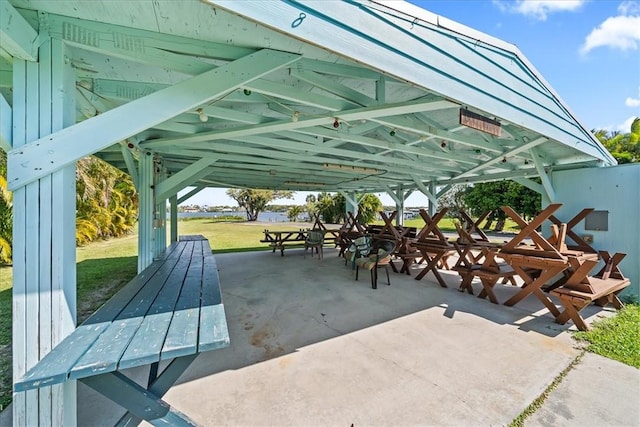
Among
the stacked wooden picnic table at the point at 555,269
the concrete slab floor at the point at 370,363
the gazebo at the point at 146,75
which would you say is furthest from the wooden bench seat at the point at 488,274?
the gazebo at the point at 146,75

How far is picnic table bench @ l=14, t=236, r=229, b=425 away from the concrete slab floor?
573mm

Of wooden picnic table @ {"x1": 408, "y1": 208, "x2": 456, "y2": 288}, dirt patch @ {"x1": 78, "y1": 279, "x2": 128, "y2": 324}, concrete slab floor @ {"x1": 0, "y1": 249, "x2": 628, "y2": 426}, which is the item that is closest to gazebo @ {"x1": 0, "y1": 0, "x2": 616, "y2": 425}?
concrete slab floor @ {"x1": 0, "y1": 249, "x2": 628, "y2": 426}

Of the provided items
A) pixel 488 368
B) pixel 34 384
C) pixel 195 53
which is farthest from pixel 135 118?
pixel 488 368

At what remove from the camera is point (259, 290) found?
4.92m

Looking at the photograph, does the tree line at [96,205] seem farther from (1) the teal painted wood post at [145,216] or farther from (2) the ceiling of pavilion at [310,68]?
(2) the ceiling of pavilion at [310,68]

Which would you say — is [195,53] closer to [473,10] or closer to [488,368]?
[488,368]

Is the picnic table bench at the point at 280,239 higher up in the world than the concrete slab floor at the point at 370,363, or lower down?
higher up

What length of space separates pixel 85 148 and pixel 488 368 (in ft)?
12.2

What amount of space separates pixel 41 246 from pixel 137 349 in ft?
2.64

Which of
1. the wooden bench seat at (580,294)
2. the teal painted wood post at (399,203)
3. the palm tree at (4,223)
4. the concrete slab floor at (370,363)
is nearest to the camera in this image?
the concrete slab floor at (370,363)

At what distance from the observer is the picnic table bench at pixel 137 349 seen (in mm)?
1272

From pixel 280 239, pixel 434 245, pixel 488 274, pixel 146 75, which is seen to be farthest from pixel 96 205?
pixel 488 274

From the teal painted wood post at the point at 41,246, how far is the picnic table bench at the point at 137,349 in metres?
0.17

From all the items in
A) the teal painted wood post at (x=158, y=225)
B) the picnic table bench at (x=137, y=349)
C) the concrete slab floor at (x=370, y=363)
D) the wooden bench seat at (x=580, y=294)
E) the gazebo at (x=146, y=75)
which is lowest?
the concrete slab floor at (x=370, y=363)
